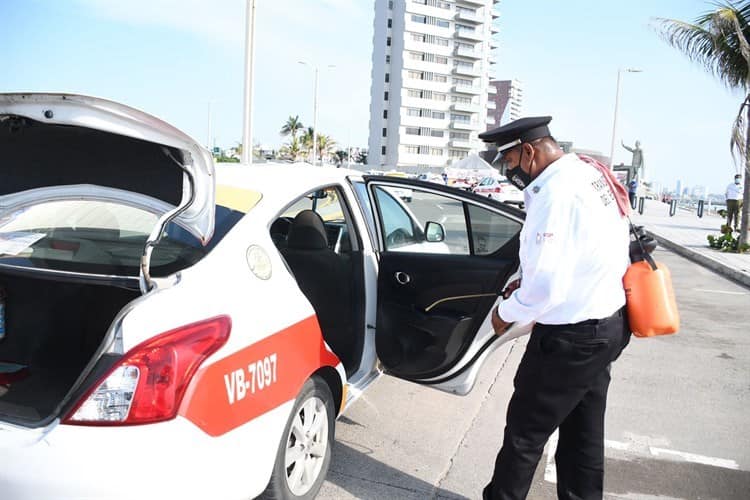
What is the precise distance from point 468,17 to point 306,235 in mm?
102116

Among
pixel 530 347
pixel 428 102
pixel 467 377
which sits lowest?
pixel 467 377

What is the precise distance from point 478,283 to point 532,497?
1112 millimetres

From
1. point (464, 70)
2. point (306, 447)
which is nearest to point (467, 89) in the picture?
point (464, 70)

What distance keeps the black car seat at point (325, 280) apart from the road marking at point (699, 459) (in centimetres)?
192

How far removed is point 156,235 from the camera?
7.16 feet

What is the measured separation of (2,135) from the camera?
248cm

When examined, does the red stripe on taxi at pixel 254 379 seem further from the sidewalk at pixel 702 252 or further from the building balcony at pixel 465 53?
the building balcony at pixel 465 53

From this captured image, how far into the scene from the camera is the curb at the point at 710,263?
10336mm

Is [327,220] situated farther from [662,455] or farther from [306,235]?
[662,455]

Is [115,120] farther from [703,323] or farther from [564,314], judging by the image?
[703,323]

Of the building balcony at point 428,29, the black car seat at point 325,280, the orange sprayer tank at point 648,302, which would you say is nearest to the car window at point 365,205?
the black car seat at point 325,280

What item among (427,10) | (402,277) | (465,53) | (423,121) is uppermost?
(427,10)

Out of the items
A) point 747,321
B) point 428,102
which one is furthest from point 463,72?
point 747,321

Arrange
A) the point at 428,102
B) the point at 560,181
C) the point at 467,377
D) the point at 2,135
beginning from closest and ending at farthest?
the point at 560,181, the point at 2,135, the point at 467,377, the point at 428,102
